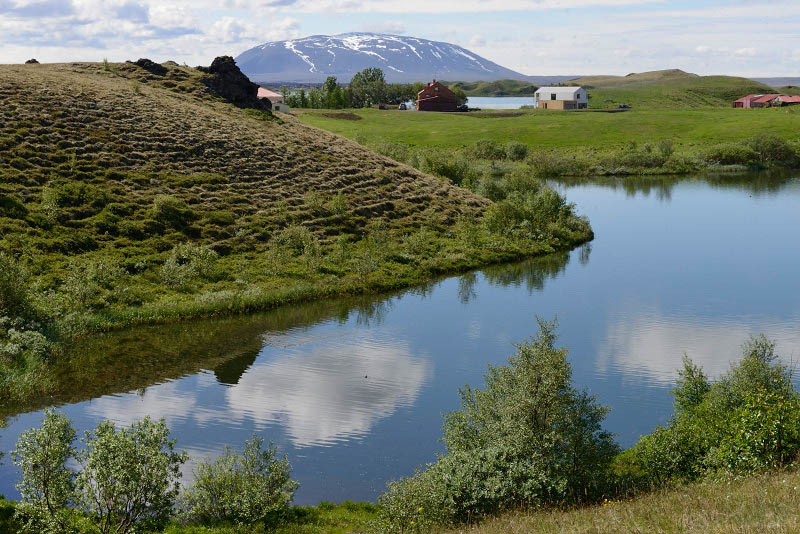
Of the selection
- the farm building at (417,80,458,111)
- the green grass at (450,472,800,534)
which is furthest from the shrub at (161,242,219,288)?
the farm building at (417,80,458,111)

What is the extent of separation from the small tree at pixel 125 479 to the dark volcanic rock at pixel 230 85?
258 feet

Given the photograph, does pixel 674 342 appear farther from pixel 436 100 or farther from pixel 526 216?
pixel 436 100

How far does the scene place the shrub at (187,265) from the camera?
162ft

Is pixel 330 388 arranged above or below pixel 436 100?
below

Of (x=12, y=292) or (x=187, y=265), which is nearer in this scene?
(x=12, y=292)

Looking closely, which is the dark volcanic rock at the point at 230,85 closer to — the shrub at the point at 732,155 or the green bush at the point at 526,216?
the green bush at the point at 526,216

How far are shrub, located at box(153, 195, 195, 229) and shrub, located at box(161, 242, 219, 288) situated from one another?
4048mm

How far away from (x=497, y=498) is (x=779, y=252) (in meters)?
54.6

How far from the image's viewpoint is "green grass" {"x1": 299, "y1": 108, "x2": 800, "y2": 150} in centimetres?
14450

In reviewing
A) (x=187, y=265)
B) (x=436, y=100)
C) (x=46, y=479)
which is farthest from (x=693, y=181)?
(x=46, y=479)

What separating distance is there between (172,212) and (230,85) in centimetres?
3975

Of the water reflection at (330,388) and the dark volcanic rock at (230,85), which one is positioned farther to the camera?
Result: the dark volcanic rock at (230,85)

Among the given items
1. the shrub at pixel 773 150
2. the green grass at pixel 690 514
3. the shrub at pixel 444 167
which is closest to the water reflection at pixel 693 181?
the shrub at pixel 773 150

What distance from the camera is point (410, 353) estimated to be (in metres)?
39.8
